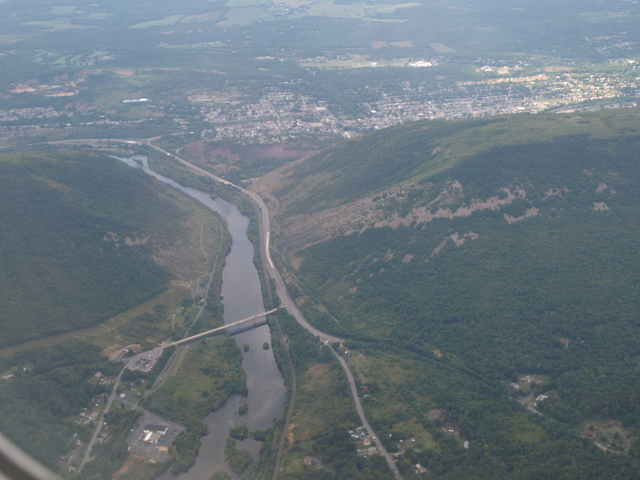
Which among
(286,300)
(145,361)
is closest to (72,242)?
(145,361)

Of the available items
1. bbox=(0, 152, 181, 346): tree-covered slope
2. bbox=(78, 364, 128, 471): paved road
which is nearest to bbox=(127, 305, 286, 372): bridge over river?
bbox=(78, 364, 128, 471): paved road

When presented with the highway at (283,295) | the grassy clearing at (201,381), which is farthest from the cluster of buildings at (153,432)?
the highway at (283,295)

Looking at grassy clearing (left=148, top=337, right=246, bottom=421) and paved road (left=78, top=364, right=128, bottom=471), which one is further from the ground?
paved road (left=78, top=364, right=128, bottom=471)

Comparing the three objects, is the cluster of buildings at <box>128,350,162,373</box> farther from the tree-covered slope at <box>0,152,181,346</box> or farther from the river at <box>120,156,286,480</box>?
the river at <box>120,156,286,480</box>

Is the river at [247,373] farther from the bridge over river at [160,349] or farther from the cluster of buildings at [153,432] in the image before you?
the cluster of buildings at [153,432]

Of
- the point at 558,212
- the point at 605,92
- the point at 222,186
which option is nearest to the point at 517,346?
the point at 558,212

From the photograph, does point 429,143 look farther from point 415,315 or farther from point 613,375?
point 613,375

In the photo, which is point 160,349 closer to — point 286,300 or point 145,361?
point 145,361
